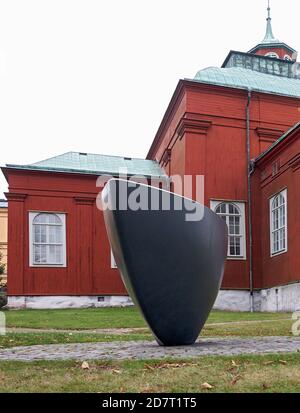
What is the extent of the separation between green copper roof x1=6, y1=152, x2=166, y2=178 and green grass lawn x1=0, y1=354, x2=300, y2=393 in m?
19.0

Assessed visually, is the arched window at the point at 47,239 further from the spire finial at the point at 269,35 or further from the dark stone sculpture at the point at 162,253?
the spire finial at the point at 269,35

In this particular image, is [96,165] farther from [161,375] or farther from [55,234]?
[161,375]

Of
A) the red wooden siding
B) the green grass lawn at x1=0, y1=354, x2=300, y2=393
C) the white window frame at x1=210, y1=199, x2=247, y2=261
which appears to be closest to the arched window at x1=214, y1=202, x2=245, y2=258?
the white window frame at x1=210, y1=199, x2=247, y2=261

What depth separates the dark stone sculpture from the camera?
676 centimetres

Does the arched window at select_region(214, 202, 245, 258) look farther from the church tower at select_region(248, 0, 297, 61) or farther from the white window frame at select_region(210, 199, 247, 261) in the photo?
the church tower at select_region(248, 0, 297, 61)

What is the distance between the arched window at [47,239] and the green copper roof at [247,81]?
8906mm

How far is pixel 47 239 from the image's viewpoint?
77.6ft

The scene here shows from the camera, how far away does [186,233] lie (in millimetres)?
6965

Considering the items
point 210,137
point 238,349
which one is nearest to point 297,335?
point 238,349

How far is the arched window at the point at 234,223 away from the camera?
72.6 feet

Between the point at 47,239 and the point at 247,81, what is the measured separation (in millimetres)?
11564

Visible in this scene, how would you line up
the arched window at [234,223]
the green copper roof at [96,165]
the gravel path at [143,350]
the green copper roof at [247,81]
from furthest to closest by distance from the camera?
the green copper roof at [96,165], the green copper roof at [247,81], the arched window at [234,223], the gravel path at [143,350]

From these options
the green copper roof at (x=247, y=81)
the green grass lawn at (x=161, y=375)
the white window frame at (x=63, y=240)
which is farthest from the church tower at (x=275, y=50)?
the green grass lawn at (x=161, y=375)

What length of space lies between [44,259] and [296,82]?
15029 millimetres
